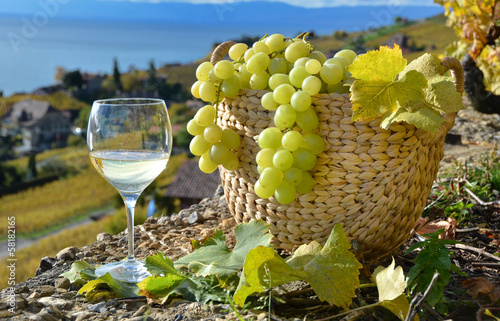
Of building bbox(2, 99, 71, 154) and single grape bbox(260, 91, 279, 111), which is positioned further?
building bbox(2, 99, 71, 154)

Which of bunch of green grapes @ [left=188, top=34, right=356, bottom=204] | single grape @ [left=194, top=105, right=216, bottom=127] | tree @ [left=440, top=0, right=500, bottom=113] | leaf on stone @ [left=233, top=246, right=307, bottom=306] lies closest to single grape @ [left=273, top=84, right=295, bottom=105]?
bunch of green grapes @ [left=188, top=34, right=356, bottom=204]

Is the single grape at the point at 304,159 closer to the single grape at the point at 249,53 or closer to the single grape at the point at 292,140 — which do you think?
the single grape at the point at 292,140

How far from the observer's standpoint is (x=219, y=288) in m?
0.96

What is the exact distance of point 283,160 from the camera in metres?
0.97

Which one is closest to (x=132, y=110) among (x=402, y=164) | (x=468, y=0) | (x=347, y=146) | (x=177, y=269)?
(x=177, y=269)

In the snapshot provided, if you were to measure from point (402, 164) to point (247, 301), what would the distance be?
441 millimetres

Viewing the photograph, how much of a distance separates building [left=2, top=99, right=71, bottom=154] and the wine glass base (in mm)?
31835

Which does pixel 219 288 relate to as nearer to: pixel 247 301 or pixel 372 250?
pixel 247 301

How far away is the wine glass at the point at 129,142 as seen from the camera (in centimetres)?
107

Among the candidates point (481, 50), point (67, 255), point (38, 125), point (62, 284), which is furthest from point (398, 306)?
point (38, 125)

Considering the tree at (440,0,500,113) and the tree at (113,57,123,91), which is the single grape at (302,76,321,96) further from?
the tree at (113,57,123,91)

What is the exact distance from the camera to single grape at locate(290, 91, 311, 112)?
3.10ft

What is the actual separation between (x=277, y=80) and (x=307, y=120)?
0.41 ft

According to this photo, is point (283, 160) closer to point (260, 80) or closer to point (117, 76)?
point (260, 80)
